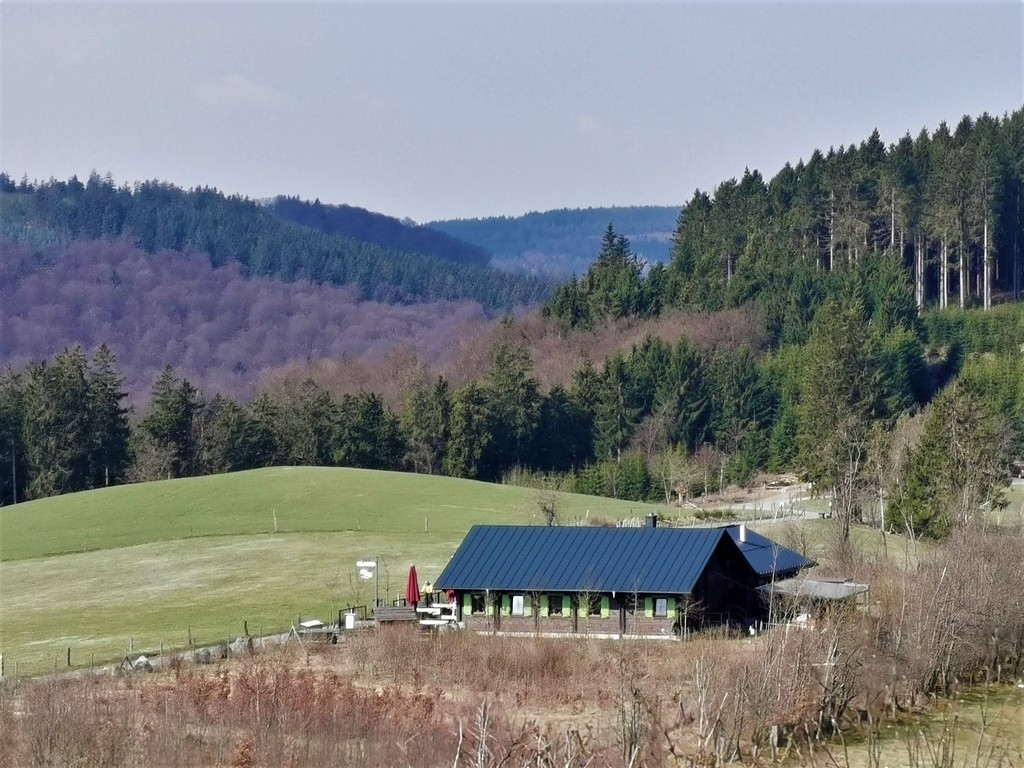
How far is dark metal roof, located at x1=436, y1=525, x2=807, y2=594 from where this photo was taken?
47.1m

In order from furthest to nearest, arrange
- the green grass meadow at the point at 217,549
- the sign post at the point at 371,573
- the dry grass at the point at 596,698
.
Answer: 1. the green grass meadow at the point at 217,549
2. the sign post at the point at 371,573
3. the dry grass at the point at 596,698

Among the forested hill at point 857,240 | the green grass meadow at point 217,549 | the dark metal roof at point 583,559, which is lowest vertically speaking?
the green grass meadow at point 217,549

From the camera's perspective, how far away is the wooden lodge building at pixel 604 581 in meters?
46.9

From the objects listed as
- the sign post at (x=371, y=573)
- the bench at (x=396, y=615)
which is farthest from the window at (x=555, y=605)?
the sign post at (x=371, y=573)

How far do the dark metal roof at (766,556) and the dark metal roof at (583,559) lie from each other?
0.27 m

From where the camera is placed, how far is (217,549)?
226 feet

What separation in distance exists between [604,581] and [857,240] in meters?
82.8

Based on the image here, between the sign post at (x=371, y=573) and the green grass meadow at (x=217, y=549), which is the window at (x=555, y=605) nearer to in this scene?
the sign post at (x=371, y=573)

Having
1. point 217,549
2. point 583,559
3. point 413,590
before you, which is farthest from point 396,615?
point 217,549

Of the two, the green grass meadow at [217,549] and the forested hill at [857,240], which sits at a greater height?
the forested hill at [857,240]

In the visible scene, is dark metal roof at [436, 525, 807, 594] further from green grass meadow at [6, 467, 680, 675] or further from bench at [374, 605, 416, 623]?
green grass meadow at [6, 467, 680, 675]

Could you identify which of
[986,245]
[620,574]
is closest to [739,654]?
[620,574]

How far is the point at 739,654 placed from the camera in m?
40.6

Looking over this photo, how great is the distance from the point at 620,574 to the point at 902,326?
65730 mm
